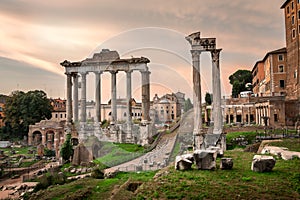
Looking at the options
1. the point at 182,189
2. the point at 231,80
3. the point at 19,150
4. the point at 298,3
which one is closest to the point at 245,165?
the point at 182,189

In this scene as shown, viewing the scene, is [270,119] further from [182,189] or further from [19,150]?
[19,150]

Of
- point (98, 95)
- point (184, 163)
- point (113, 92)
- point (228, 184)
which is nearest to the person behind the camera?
point (228, 184)

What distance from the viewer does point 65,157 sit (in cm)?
3039

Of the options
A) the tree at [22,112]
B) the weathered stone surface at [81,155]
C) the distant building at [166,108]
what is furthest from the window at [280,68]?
the tree at [22,112]

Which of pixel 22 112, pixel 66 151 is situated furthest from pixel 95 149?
pixel 22 112

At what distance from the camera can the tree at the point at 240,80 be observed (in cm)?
7406

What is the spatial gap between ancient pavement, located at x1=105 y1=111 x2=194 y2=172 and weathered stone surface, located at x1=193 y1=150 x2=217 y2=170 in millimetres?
8935

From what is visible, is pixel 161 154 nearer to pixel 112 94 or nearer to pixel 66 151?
pixel 66 151

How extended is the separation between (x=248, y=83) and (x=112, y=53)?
5227 centimetres

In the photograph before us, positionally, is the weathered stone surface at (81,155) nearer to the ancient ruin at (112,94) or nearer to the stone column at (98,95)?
the ancient ruin at (112,94)

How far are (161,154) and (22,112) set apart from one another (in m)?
40.0

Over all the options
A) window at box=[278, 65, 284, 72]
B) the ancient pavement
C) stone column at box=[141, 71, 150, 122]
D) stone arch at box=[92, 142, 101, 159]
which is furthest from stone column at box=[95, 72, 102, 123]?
window at box=[278, 65, 284, 72]

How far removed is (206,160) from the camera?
1191 centimetres

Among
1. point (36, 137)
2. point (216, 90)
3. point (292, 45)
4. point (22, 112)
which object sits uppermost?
point (292, 45)
